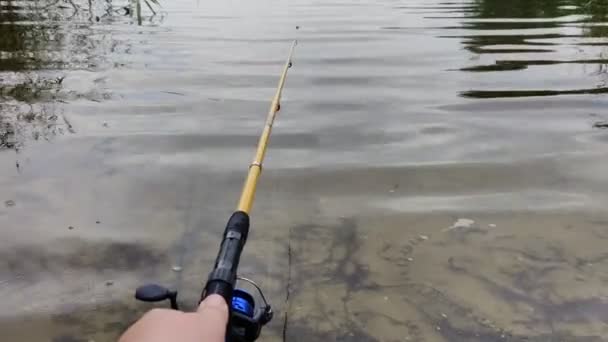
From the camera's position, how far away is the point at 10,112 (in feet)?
17.4

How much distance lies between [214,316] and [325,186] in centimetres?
258

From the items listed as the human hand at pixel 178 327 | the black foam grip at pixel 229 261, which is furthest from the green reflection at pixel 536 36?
the human hand at pixel 178 327

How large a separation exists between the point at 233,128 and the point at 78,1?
8.42 metres

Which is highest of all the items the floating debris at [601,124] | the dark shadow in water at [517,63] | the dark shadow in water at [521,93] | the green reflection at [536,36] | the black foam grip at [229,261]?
the black foam grip at [229,261]

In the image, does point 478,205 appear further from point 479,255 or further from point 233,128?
point 233,128

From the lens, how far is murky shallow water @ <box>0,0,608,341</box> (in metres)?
2.89

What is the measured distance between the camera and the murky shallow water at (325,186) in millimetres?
2893

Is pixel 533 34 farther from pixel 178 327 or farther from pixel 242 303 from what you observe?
pixel 178 327

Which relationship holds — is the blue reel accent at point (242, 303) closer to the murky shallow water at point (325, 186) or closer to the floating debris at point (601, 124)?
the murky shallow water at point (325, 186)

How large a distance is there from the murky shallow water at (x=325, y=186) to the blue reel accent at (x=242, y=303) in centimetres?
84

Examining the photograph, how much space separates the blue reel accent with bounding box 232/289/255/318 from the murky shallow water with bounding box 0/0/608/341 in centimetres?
84

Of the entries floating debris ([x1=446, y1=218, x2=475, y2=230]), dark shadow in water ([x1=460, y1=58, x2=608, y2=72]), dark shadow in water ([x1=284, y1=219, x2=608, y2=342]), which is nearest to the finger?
dark shadow in water ([x1=284, y1=219, x2=608, y2=342])

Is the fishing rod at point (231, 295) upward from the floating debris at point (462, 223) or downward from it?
upward

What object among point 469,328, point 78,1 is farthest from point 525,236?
point 78,1
